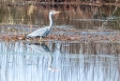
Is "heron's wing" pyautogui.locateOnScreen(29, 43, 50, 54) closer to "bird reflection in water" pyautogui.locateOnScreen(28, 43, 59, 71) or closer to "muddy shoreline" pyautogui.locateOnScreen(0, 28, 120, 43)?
"bird reflection in water" pyautogui.locateOnScreen(28, 43, 59, 71)

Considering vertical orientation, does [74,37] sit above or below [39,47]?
below

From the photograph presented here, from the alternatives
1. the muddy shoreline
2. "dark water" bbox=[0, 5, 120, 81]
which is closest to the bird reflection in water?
"dark water" bbox=[0, 5, 120, 81]

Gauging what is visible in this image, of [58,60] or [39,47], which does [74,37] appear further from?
[58,60]

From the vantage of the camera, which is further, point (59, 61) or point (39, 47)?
point (39, 47)

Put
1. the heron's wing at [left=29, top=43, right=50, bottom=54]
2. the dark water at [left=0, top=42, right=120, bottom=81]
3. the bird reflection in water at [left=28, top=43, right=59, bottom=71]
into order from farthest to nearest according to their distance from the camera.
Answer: the heron's wing at [left=29, top=43, right=50, bottom=54], the bird reflection in water at [left=28, top=43, right=59, bottom=71], the dark water at [left=0, top=42, right=120, bottom=81]

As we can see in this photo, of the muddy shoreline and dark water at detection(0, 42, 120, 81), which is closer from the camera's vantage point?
dark water at detection(0, 42, 120, 81)

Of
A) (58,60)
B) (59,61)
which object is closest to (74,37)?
(58,60)

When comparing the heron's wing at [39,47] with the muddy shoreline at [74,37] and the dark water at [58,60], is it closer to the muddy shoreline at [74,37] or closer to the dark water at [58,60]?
the dark water at [58,60]

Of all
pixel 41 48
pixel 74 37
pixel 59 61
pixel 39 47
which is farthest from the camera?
pixel 74 37

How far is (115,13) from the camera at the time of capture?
23.9 metres

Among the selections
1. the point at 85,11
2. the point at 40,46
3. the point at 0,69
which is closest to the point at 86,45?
the point at 40,46

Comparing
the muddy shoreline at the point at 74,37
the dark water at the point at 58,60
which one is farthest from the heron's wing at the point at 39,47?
the muddy shoreline at the point at 74,37

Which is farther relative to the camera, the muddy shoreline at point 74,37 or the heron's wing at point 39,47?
the muddy shoreline at point 74,37

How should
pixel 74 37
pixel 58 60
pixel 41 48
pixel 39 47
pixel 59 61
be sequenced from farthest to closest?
pixel 74 37 < pixel 39 47 < pixel 41 48 < pixel 58 60 < pixel 59 61
